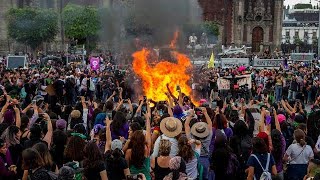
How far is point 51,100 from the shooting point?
1741 centimetres

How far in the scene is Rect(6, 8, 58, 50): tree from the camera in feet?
178

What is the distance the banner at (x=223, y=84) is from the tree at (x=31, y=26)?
115 feet

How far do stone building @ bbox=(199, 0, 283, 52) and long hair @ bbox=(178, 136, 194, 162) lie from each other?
5614 centimetres

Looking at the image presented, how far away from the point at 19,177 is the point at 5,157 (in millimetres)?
405

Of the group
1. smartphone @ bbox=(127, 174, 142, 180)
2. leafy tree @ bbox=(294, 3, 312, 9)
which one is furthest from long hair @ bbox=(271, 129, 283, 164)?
leafy tree @ bbox=(294, 3, 312, 9)

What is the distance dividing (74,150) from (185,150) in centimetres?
142

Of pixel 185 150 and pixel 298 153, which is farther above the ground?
pixel 185 150

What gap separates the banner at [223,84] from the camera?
2233 cm

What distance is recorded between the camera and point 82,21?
195 feet

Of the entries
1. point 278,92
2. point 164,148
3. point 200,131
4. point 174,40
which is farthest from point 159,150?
point 278,92

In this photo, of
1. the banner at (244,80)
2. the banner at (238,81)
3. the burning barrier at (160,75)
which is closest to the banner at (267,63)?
the banner at (238,81)

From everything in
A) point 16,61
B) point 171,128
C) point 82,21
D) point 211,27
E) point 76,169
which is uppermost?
point 82,21

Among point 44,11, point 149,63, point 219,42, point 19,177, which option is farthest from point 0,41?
point 19,177

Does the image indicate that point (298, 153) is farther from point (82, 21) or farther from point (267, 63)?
point (82, 21)
